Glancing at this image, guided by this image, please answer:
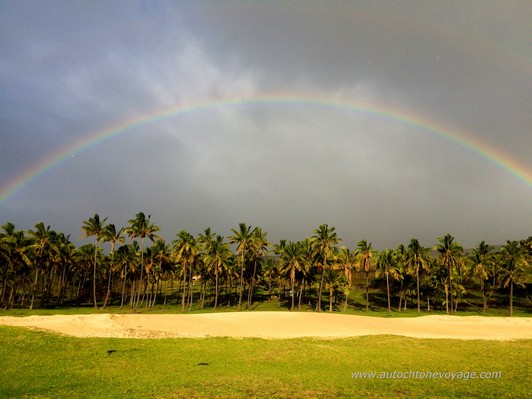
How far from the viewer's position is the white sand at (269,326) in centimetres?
3862

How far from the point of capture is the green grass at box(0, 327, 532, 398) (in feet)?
Answer: 56.9

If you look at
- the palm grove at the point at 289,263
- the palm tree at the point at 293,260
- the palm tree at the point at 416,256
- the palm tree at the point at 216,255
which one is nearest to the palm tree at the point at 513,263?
the palm grove at the point at 289,263

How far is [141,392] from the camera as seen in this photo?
1702 centimetres

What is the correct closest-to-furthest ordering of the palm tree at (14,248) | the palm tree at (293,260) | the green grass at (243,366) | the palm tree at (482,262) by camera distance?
1. the green grass at (243,366)
2. the palm tree at (14,248)
3. the palm tree at (293,260)
4. the palm tree at (482,262)

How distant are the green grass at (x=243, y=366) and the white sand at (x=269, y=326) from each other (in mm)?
5757

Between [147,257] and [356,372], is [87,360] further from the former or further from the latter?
[147,257]

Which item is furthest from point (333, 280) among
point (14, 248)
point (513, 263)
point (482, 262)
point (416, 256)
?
point (14, 248)

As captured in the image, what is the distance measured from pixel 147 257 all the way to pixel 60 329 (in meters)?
53.3

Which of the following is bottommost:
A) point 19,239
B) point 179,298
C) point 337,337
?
point 179,298

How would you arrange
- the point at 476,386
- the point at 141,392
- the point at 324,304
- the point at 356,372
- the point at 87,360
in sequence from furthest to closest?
the point at 324,304 → the point at 87,360 → the point at 356,372 → the point at 476,386 → the point at 141,392

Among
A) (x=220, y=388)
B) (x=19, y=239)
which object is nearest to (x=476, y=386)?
(x=220, y=388)

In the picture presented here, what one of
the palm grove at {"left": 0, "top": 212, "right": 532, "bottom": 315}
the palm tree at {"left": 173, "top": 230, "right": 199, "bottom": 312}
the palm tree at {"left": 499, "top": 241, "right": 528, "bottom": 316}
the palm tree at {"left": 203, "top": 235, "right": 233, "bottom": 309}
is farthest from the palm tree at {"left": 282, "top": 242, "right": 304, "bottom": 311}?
the palm tree at {"left": 499, "top": 241, "right": 528, "bottom": 316}

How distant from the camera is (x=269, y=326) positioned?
48875 millimetres

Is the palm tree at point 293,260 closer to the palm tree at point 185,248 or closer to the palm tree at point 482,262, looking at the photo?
the palm tree at point 185,248
